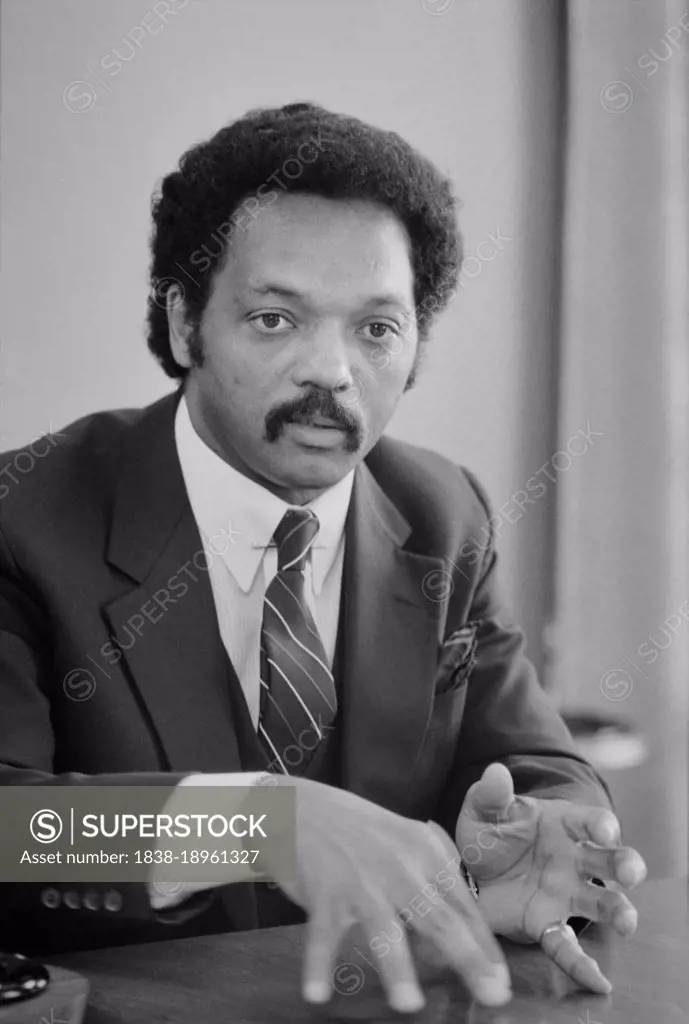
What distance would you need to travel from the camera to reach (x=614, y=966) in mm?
1310

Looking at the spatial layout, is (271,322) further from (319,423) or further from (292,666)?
(292,666)

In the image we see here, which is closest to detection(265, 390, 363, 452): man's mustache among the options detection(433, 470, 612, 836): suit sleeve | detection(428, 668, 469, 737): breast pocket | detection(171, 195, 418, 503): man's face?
detection(171, 195, 418, 503): man's face

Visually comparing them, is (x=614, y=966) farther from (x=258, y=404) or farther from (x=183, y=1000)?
(x=258, y=404)

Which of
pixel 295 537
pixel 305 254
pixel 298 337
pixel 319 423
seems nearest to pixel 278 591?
pixel 295 537

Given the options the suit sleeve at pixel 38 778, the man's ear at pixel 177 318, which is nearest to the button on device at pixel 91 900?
the suit sleeve at pixel 38 778

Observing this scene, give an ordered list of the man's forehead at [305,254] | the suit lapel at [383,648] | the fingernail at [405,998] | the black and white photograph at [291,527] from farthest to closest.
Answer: the suit lapel at [383,648], the man's forehead at [305,254], the black and white photograph at [291,527], the fingernail at [405,998]

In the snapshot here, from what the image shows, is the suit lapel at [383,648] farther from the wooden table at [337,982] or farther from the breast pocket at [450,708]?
the wooden table at [337,982]

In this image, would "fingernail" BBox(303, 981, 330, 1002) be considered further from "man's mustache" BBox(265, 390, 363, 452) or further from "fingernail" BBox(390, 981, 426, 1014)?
"man's mustache" BBox(265, 390, 363, 452)

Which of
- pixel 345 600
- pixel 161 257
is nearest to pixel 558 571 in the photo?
pixel 345 600

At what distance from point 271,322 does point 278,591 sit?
343mm

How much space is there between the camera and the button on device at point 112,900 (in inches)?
53.9

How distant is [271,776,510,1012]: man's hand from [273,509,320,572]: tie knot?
28cm

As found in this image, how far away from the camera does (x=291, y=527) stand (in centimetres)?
155

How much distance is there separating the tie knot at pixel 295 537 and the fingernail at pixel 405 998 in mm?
547
